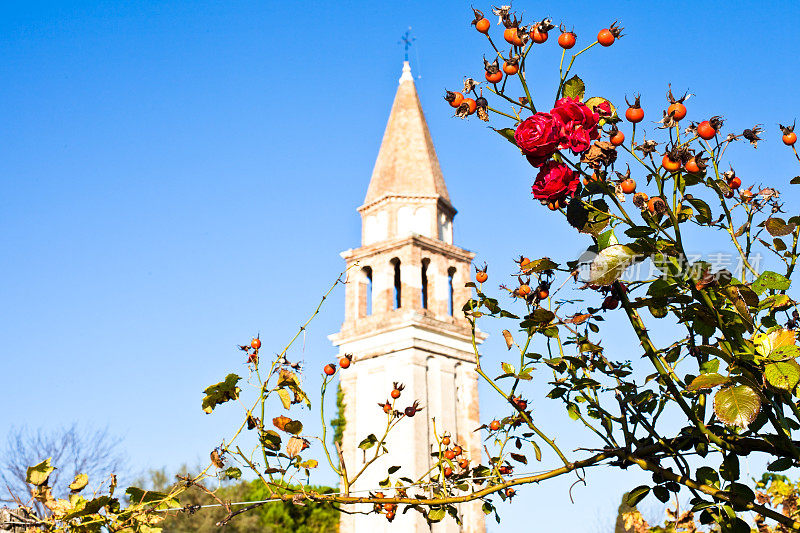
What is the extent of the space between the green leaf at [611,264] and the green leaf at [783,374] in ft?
1.24

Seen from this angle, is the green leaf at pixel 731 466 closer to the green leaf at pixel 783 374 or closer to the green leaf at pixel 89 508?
the green leaf at pixel 783 374

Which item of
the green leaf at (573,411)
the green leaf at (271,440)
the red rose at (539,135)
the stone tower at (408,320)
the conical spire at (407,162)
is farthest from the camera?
the conical spire at (407,162)

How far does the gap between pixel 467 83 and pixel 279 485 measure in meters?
1.31

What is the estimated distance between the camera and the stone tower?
2452 cm

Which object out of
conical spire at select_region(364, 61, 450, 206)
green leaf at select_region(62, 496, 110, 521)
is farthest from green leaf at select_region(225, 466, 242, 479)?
conical spire at select_region(364, 61, 450, 206)

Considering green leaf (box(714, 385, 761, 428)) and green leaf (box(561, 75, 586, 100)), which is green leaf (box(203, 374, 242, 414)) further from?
green leaf (box(714, 385, 761, 428))

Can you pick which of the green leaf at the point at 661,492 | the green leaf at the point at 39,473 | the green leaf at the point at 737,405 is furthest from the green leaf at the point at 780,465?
the green leaf at the point at 39,473

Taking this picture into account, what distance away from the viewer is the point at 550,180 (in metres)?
2.00

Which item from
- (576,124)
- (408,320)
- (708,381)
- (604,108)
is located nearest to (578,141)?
(576,124)

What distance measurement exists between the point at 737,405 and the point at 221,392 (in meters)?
1.57

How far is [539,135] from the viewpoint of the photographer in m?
1.94

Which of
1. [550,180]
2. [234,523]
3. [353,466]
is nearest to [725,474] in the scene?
[550,180]

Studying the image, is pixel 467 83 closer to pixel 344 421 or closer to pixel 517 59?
pixel 517 59

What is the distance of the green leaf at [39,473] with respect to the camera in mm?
2971
